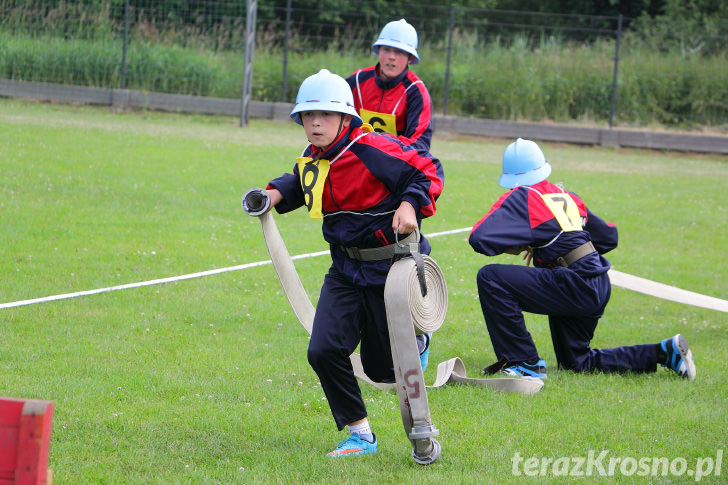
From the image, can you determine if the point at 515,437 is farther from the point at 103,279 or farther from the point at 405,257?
the point at 103,279

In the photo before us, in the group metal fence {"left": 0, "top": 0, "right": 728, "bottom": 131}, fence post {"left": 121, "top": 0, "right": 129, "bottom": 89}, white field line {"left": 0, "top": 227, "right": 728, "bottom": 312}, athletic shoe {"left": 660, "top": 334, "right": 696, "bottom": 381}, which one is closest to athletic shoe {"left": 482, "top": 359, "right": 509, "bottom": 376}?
athletic shoe {"left": 660, "top": 334, "right": 696, "bottom": 381}

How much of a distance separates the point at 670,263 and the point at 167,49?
17.3m

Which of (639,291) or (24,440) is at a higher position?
(24,440)

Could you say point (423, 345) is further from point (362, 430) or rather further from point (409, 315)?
point (409, 315)

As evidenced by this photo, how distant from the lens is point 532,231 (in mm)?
6117

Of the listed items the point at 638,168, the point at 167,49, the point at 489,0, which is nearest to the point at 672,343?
the point at 638,168

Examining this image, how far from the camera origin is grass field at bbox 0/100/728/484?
4551 millimetres

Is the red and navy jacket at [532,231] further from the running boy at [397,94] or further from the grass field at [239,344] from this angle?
the running boy at [397,94]

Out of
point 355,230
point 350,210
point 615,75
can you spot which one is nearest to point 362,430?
point 355,230

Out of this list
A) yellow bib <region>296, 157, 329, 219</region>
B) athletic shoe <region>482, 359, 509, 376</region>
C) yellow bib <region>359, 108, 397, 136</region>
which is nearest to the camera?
yellow bib <region>296, 157, 329, 219</region>

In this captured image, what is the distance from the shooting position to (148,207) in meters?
11.9

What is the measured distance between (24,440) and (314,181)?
2.43m

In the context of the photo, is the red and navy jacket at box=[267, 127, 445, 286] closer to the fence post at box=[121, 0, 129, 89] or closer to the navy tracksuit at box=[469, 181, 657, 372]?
the navy tracksuit at box=[469, 181, 657, 372]

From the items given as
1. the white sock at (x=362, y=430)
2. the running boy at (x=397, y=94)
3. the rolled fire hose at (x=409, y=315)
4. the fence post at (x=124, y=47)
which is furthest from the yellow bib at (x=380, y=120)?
the fence post at (x=124, y=47)
